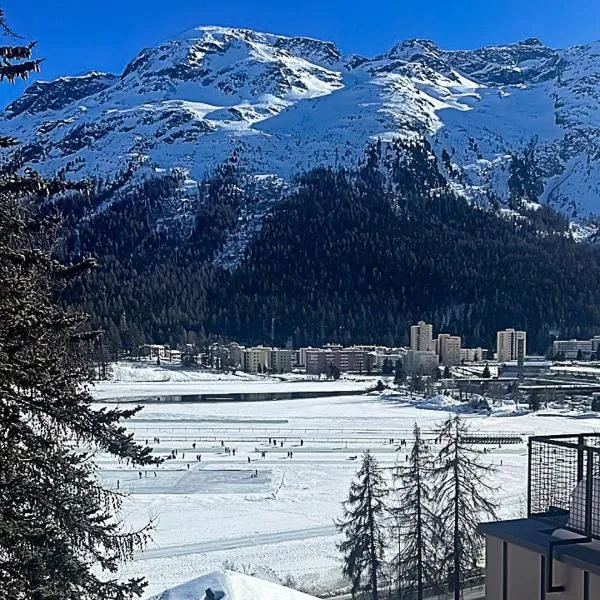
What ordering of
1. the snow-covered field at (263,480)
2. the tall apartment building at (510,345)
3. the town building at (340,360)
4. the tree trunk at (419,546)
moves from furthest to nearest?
the tall apartment building at (510,345)
the town building at (340,360)
the snow-covered field at (263,480)
the tree trunk at (419,546)

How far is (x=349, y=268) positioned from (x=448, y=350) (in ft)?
173

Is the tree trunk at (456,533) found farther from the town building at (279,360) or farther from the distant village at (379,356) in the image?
the town building at (279,360)

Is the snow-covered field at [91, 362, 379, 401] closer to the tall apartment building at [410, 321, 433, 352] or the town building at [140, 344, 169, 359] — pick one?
the town building at [140, 344, 169, 359]

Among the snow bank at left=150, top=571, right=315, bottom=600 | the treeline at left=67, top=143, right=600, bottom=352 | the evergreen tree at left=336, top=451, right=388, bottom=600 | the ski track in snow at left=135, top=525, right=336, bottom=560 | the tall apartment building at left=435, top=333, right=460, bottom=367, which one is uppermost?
the treeline at left=67, top=143, right=600, bottom=352

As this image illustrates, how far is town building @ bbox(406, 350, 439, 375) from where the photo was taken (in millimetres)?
102125

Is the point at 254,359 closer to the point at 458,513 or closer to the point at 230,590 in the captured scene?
the point at 458,513

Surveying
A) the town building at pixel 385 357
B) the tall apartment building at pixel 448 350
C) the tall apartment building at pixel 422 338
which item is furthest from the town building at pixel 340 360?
the tall apartment building at pixel 448 350

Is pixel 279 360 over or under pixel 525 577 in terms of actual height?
under

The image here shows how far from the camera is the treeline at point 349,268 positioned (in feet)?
456

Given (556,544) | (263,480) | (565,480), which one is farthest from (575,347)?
(556,544)

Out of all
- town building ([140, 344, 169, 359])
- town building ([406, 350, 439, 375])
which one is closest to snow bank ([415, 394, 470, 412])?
town building ([406, 350, 439, 375])

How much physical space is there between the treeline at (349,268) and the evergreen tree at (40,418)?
100653 millimetres

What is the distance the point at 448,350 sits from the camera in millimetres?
115938

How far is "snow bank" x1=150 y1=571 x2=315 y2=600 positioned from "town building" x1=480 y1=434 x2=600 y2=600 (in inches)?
253
